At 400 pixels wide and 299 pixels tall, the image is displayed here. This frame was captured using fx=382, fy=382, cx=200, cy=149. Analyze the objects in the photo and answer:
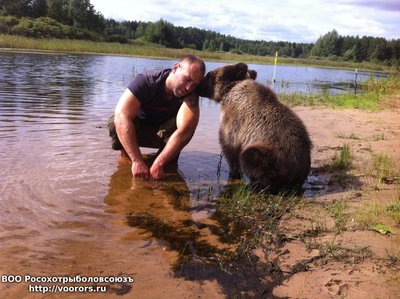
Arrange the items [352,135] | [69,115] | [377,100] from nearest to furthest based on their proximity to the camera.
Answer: [352,135], [69,115], [377,100]

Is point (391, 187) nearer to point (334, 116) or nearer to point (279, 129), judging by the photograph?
point (279, 129)

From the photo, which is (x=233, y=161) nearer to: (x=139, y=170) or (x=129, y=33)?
(x=139, y=170)

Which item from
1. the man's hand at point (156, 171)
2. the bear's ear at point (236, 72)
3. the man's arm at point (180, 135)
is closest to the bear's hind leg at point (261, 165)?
the man's arm at point (180, 135)

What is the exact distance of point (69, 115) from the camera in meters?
8.55

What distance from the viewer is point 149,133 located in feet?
19.7

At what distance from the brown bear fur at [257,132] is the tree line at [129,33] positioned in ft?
105

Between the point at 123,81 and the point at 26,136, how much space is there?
36.1ft

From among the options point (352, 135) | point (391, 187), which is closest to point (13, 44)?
point (352, 135)

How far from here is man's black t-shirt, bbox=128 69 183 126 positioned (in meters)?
5.25

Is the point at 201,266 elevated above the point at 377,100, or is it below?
below

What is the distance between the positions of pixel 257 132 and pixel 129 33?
11155 cm

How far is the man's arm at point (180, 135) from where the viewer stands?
497 centimetres

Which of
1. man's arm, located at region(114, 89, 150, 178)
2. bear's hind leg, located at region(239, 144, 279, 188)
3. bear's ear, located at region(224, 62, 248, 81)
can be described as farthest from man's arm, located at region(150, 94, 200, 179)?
bear's hind leg, located at region(239, 144, 279, 188)

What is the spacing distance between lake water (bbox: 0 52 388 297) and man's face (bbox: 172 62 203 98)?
1199 mm
